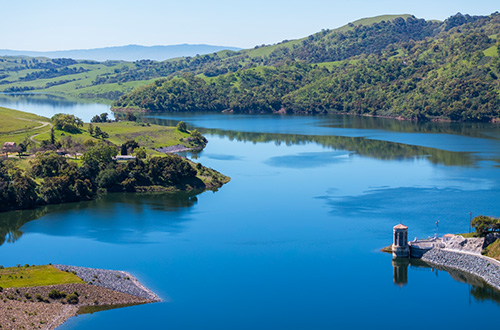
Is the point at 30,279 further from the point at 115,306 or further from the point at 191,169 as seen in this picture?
the point at 191,169

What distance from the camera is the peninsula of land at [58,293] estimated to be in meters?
57.0

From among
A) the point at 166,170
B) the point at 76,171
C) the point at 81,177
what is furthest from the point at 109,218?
the point at 166,170

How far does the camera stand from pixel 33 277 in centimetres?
6525

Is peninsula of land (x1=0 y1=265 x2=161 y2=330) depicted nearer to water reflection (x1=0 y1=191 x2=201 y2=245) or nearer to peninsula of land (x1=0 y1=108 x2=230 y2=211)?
water reflection (x1=0 y1=191 x2=201 y2=245)

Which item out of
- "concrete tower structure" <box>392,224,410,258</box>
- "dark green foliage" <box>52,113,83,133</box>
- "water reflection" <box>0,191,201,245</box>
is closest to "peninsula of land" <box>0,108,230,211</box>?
"water reflection" <box>0,191,201,245</box>

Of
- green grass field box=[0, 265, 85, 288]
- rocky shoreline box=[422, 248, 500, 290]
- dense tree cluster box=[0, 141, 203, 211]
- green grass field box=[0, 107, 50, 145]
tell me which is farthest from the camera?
green grass field box=[0, 107, 50, 145]

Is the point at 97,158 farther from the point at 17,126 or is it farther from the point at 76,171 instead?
the point at 17,126

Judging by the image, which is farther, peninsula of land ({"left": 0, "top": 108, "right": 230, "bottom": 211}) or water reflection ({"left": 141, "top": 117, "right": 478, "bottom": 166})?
water reflection ({"left": 141, "top": 117, "right": 478, "bottom": 166})

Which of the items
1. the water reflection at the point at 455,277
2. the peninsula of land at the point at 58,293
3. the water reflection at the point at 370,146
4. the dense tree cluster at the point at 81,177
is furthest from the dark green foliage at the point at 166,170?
the water reflection at the point at 455,277

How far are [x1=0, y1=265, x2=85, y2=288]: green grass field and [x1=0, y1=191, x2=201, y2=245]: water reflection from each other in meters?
14.5

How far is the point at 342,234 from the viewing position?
82.5 m

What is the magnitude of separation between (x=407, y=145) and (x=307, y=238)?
9140cm

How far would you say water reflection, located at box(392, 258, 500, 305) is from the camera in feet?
208

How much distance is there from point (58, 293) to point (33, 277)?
524 cm
